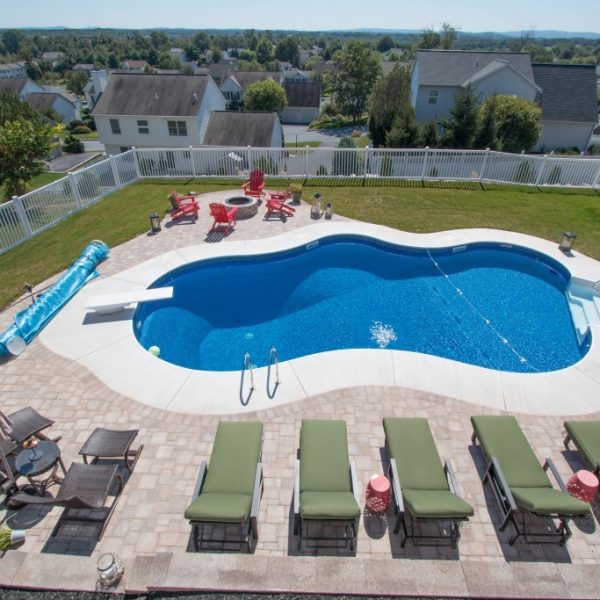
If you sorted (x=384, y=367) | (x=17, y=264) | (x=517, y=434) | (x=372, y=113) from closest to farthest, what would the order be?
Result: (x=517, y=434), (x=384, y=367), (x=17, y=264), (x=372, y=113)

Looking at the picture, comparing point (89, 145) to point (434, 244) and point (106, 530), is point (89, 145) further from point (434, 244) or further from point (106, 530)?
point (106, 530)

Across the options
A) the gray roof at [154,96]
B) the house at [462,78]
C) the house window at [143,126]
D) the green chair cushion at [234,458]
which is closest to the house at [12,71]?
the gray roof at [154,96]

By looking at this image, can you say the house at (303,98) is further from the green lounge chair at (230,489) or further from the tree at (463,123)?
the green lounge chair at (230,489)

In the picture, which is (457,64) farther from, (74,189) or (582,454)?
(582,454)

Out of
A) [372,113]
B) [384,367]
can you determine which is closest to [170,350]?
[384,367]

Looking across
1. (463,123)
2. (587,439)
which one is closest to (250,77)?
(463,123)

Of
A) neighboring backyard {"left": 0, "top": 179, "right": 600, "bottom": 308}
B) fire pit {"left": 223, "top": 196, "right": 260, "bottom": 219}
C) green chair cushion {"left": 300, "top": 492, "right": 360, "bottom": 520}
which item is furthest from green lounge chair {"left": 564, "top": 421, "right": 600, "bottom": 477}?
fire pit {"left": 223, "top": 196, "right": 260, "bottom": 219}
